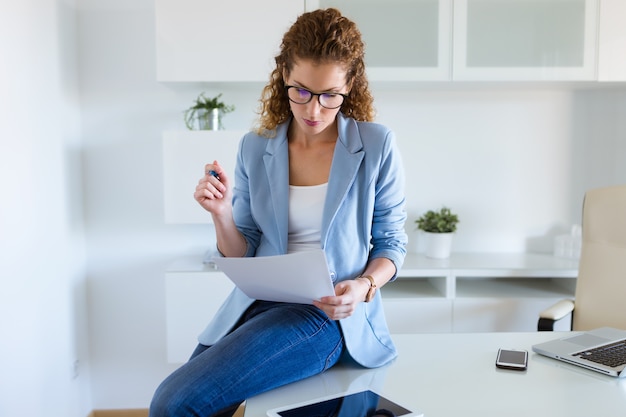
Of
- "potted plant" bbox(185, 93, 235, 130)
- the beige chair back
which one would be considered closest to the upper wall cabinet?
"potted plant" bbox(185, 93, 235, 130)

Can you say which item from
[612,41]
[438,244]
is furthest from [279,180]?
[612,41]

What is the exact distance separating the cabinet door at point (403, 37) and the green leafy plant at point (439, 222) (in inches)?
24.4

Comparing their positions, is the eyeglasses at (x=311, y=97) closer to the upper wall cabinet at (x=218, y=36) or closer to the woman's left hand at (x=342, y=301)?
the woman's left hand at (x=342, y=301)

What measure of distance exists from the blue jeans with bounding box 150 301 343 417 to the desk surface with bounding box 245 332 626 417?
0.04 m

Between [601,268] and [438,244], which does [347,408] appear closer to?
[601,268]

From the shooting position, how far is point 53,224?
2.42 m

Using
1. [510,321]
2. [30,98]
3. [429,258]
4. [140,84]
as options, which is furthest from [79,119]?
[510,321]

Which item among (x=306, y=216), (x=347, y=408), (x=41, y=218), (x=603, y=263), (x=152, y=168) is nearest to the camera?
(x=347, y=408)

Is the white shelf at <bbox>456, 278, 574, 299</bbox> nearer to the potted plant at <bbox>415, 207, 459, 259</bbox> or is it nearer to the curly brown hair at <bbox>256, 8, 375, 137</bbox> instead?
the potted plant at <bbox>415, 207, 459, 259</bbox>

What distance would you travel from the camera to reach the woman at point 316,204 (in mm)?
1269

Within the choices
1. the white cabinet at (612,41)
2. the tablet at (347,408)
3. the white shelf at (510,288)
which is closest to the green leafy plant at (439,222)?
the white shelf at (510,288)

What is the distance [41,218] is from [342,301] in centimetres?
156

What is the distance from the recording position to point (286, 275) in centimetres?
119

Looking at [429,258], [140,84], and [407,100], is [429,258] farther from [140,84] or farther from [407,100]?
[140,84]
